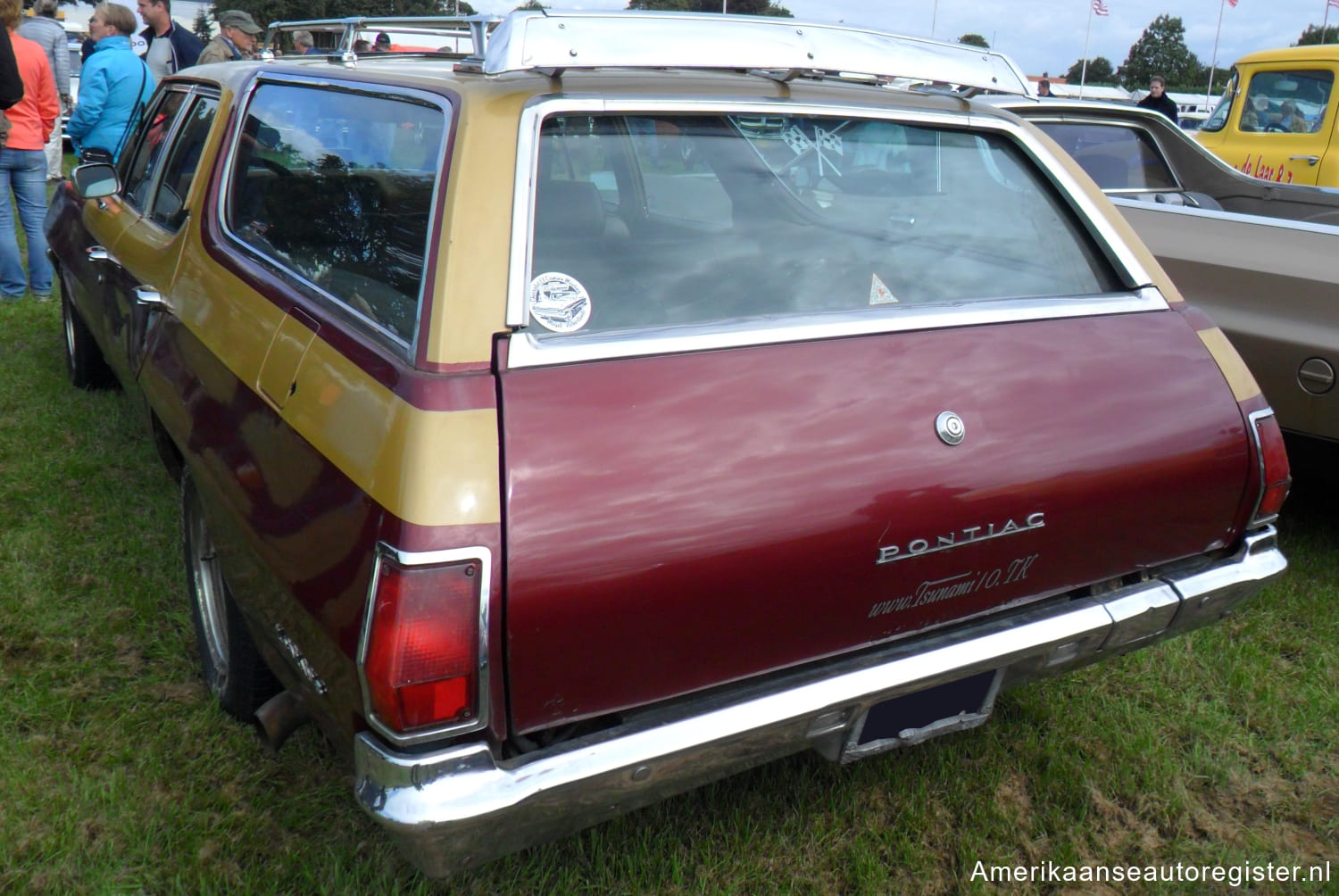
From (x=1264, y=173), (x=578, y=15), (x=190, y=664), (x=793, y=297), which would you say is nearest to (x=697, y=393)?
(x=793, y=297)

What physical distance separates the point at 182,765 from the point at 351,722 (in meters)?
1.07

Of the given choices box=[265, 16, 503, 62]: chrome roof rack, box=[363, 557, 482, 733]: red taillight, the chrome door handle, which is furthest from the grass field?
box=[265, 16, 503, 62]: chrome roof rack

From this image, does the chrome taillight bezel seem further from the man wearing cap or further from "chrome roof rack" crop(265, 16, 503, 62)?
the man wearing cap

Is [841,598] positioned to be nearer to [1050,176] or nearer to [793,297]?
[793,297]

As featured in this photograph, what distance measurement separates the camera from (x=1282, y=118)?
8406 mm

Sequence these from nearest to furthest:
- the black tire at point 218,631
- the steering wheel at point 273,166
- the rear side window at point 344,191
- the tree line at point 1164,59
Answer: the rear side window at point 344,191, the black tire at point 218,631, the steering wheel at point 273,166, the tree line at point 1164,59

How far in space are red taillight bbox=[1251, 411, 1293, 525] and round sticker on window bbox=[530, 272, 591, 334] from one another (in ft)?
5.04

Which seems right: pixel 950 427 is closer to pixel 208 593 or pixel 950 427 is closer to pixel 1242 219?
pixel 208 593

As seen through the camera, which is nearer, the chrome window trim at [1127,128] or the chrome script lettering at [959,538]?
Result: the chrome script lettering at [959,538]

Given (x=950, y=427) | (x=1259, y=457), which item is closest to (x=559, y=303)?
(x=950, y=427)

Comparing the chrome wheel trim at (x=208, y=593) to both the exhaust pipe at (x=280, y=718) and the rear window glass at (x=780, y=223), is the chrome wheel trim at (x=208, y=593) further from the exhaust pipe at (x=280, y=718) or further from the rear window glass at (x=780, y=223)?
the rear window glass at (x=780, y=223)

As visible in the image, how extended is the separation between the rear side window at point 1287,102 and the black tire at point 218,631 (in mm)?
8606

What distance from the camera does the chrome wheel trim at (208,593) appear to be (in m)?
2.72

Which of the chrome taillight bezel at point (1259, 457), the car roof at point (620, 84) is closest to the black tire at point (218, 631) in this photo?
the car roof at point (620, 84)
